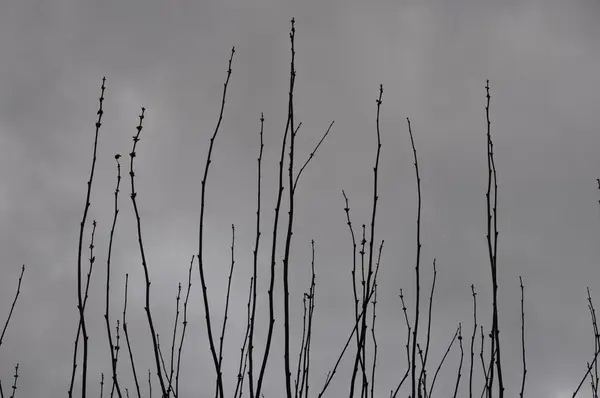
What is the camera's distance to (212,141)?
8.17ft

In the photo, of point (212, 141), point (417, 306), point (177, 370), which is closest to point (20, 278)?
point (177, 370)

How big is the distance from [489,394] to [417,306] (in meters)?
0.48

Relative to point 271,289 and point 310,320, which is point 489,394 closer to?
point 310,320

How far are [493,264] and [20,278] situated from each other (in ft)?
8.19

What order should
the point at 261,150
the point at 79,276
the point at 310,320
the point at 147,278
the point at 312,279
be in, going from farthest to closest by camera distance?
the point at 312,279 → the point at 310,320 → the point at 261,150 → the point at 147,278 → the point at 79,276

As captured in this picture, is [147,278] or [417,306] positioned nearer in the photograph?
[147,278]

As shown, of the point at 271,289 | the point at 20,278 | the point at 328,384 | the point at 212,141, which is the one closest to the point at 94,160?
the point at 212,141

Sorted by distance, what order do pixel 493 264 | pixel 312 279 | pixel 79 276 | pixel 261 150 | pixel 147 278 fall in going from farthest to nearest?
→ pixel 312 279
pixel 261 150
pixel 493 264
pixel 147 278
pixel 79 276

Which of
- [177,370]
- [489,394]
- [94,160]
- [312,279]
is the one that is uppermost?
[94,160]

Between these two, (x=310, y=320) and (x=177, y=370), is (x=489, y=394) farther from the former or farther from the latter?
(x=177, y=370)

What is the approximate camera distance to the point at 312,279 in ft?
10.2

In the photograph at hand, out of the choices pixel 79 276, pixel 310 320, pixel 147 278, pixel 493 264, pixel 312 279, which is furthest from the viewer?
pixel 312 279

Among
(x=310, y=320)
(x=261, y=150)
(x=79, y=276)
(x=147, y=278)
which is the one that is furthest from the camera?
(x=310, y=320)

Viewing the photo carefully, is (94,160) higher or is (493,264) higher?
(94,160)
